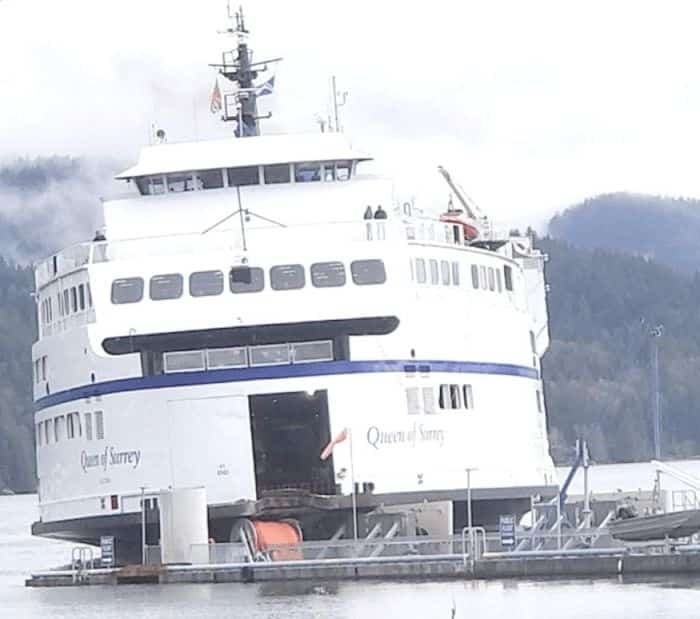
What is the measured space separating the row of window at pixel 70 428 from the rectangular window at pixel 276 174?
5.95 metres

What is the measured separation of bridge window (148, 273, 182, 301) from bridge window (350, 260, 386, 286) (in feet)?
9.91

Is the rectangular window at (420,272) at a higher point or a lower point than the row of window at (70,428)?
higher

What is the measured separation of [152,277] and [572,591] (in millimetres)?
10967

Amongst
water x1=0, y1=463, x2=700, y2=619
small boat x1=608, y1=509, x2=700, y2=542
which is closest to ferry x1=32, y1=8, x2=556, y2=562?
water x1=0, y1=463, x2=700, y2=619

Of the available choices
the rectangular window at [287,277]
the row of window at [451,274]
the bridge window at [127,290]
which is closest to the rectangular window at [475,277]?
the row of window at [451,274]

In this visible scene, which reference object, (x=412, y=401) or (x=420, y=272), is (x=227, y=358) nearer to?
(x=412, y=401)

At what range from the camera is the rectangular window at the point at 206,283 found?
48.2 metres

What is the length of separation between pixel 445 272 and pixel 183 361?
5327 mm

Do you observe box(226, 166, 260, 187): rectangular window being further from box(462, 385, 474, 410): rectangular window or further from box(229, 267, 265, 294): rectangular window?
box(462, 385, 474, 410): rectangular window

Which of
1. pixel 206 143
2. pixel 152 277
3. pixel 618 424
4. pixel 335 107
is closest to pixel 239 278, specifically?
pixel 152 277

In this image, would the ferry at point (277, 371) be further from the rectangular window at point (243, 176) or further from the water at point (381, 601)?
the water at point (381, 601)

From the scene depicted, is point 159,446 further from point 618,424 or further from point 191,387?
point 618,424

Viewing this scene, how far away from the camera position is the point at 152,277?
48.6 meters

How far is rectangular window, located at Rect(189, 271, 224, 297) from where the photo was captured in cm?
4825
